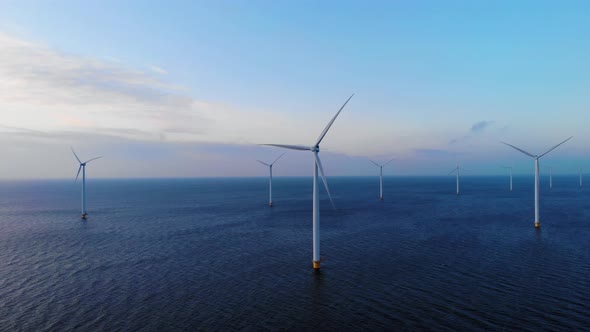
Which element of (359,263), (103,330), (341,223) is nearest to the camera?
(103,330)

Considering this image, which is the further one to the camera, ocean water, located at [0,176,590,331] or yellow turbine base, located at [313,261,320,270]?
yellow turbine base, located at [313,261,320,270]

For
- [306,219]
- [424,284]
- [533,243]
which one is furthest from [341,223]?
[424,284]

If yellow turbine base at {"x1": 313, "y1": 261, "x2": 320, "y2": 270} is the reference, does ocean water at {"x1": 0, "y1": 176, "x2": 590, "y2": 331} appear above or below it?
below

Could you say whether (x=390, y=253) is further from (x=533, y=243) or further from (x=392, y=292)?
(x=533, y=243)

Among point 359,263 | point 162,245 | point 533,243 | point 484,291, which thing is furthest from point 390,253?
point 162,245

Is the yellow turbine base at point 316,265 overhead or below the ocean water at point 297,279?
overhead

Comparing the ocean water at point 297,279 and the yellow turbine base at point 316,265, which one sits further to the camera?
the yellow turbine base at point 316,265

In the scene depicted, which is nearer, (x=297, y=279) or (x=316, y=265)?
(x=297, y=279)

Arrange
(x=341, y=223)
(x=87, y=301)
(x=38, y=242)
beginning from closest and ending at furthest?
(x=87, y=301) < (x=38, y=242) < (x=341, y=223)

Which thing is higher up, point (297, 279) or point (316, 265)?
point (316, 265)

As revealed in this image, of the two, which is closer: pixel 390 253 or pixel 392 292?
pixel 392 292
